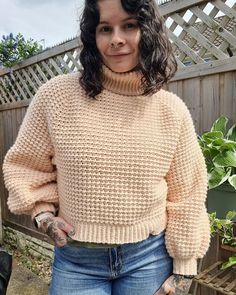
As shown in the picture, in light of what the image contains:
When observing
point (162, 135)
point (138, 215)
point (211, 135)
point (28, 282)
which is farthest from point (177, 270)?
point (28, 282)

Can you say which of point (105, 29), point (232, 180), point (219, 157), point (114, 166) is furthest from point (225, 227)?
point (105, 29)

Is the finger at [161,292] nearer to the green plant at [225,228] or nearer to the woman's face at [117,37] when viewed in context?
Result: the green plant at [225,228]

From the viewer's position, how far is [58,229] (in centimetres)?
115

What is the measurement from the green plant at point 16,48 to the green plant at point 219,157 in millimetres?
2361

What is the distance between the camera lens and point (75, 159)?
1103mm

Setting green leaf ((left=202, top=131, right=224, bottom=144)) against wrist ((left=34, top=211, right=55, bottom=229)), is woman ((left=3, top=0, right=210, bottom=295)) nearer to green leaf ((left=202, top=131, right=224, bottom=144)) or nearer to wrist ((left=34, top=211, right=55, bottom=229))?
wrist ((left=34, top=211, right=55, bottom=229))

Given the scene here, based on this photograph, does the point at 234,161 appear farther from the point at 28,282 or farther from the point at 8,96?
the point at 8,96

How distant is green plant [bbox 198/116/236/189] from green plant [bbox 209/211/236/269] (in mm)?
151

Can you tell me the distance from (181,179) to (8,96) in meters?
3.17

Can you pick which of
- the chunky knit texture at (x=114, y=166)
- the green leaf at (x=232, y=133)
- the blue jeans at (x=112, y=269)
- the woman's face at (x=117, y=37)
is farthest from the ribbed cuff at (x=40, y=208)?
the green leaf at (x=232, y=133)

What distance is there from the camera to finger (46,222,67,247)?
3.76 feet


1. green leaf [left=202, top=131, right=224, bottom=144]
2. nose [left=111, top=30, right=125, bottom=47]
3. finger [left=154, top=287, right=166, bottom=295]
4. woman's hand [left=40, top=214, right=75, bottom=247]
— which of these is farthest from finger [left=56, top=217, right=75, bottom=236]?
green leaf [left=202, top=131, right=224, bottom=144]

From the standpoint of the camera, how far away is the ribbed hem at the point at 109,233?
44.2 inches

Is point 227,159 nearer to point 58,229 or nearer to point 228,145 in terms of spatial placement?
point 228,145
